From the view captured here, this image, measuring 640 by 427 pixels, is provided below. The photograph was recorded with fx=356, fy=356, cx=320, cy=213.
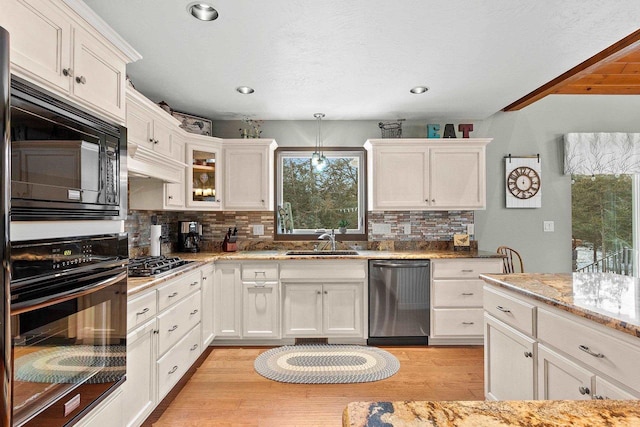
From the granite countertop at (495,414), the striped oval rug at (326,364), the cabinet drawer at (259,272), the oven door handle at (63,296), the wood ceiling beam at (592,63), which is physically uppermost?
the wood ceiling beam at (592,63)

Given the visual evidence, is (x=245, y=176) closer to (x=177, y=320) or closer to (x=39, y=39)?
(x=177, y=320)

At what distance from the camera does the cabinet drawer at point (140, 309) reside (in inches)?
73.7

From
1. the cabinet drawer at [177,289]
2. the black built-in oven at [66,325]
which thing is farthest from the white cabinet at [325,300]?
the black built-in oven at [66,325]

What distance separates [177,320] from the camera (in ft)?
8.25

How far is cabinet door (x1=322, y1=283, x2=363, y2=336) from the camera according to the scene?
3.49m

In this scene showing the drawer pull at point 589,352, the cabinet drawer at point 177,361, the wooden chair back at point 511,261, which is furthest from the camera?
the wooden chair back at point 511,261

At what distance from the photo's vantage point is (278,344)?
11.6ft

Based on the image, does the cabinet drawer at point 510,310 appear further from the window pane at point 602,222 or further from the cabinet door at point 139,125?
the window pane at point 602,222

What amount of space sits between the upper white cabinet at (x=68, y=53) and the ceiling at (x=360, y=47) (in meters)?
0.46

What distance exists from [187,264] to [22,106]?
1.86 m

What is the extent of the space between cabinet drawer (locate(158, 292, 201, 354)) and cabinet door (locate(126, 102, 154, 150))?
1.19m

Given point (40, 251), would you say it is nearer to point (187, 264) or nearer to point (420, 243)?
point (187, 264)

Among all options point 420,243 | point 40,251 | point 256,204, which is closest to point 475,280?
point 420,243

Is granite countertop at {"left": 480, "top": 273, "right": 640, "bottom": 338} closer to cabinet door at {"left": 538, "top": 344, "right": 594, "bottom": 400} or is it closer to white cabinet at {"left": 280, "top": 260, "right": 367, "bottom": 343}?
cabinet door at {"left": 538, "top": 344, "right": 594, "bottom": 400}
